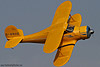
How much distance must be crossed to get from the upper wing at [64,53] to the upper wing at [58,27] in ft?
5.32

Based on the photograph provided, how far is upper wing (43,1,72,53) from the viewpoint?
81.4 feet

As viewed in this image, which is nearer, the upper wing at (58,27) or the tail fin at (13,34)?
the upper wing at (58,27)

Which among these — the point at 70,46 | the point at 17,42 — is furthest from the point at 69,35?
the point at 17,42

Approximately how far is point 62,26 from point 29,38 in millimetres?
3767

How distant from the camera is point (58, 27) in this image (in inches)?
1067

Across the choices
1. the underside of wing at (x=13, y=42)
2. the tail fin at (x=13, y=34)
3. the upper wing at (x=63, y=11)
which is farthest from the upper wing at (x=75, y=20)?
the underside of wing at (x=13, y=42)

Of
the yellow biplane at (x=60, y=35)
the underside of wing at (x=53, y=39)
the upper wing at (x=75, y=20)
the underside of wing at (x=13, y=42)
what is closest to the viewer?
the underside of wing at (x=53, y=39)

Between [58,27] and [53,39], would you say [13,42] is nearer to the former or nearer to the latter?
[58,27]

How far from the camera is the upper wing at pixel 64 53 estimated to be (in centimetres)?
2597

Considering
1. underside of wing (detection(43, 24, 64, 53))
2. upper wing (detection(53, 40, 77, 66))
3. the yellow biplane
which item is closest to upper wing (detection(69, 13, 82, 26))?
the yellow biplane

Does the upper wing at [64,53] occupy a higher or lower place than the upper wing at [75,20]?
lower

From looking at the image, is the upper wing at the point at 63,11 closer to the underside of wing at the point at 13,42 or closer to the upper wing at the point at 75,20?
the upper wing at the point at 75,20

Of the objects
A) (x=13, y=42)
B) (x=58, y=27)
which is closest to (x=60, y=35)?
(x=58, y=27)

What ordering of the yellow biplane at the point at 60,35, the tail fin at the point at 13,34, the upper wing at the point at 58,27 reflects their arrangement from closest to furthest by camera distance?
the upper wing at the point at 58,27 → the yellow biplane at the point at 60,35 → the tail fin at the point at 13,34
